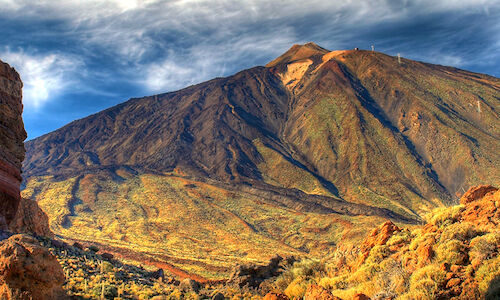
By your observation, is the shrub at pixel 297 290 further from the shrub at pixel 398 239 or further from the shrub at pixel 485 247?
the shrub at pixel 485 247

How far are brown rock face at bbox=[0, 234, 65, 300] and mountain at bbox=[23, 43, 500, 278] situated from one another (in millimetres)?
24342

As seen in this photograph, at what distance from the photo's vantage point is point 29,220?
17141 mm

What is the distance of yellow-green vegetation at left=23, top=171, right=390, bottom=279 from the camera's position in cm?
4047

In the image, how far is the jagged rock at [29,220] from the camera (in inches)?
629

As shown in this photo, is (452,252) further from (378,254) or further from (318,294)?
(378,254)

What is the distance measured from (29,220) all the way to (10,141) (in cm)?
436

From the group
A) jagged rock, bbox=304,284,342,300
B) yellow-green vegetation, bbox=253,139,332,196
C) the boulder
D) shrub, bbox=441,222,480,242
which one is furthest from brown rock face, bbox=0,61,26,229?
yellow-green vegetation, bbox=253,139,332,196

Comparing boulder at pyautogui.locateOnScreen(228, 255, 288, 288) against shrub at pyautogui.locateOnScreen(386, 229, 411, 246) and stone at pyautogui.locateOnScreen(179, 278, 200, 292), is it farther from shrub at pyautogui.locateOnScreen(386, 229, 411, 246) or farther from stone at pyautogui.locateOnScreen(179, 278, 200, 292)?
shrub at pyautogui.locateOnScreen(386, 229, 411, 246)

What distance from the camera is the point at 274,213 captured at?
59.5m

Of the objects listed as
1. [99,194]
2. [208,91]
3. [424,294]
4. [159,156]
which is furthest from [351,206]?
[208,91]

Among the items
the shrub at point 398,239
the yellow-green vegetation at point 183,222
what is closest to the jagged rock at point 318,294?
the shrub at point 398,239

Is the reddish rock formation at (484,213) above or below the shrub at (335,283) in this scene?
above

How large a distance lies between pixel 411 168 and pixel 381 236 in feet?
246

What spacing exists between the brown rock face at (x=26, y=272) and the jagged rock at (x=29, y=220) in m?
8.29
